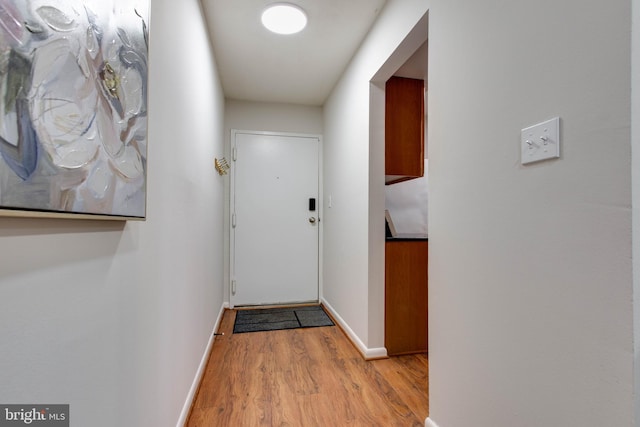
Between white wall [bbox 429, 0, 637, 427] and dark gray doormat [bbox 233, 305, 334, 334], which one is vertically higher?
white wall [bbox 429, 0, 637, 427]

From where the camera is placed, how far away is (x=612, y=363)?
667 mm

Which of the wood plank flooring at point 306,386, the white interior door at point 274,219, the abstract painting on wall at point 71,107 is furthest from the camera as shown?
the white interior door at point 274,219

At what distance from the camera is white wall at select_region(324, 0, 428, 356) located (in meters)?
1.85

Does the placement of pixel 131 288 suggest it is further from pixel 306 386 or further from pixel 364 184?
pixel 364 184

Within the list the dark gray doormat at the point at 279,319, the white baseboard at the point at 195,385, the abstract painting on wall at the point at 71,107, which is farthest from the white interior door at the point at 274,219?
the abstract painting on wall at the point at 71,107

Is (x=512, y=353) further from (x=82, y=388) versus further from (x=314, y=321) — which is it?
(x=314, y=321)

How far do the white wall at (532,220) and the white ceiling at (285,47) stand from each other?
0.83m

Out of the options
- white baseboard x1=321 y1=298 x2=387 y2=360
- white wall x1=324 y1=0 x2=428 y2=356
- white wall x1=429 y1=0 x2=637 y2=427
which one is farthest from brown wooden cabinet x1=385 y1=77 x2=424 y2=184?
white baseboard x1=321 y1=298 x2=387 y2=360

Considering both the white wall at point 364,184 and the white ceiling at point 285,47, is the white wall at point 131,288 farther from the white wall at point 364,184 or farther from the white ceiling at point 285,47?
the white wall at point 364,184

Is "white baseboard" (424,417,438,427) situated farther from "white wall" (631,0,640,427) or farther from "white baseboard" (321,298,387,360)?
"white wall" (631,0,640,427)

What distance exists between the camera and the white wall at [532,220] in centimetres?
67

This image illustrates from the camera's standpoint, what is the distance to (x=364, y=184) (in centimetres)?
216

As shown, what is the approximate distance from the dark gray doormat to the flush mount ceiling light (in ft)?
7.93

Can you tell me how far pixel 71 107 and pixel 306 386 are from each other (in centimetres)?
178
